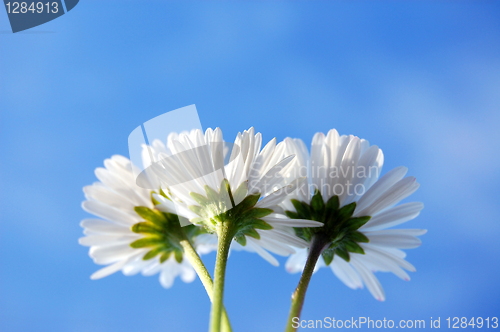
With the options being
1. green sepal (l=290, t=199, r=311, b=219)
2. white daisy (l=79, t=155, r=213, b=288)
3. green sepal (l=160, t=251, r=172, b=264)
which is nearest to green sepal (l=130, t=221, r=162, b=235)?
white daisy (l=79, t=155, r=213, b=288)

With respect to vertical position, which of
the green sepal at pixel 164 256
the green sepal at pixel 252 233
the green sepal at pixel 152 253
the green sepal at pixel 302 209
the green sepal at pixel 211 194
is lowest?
the green sepal at pixel 252 233

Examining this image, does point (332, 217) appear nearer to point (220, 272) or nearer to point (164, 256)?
point (220, 272)

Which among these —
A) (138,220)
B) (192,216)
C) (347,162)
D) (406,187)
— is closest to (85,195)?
(138,220)

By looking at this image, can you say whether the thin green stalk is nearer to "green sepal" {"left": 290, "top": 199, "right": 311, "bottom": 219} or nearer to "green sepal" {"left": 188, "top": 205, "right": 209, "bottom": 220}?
"green sepal" {"left": 188, "top": 205, "right": 209, "bottom": 220}

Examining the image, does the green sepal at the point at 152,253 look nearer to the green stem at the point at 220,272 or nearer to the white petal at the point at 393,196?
the green stem at the point at 220,272

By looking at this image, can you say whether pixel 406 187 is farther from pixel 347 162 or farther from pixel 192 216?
pixel 192 216

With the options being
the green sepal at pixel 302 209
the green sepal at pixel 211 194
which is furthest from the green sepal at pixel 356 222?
the green sepal at pixel 211 194
